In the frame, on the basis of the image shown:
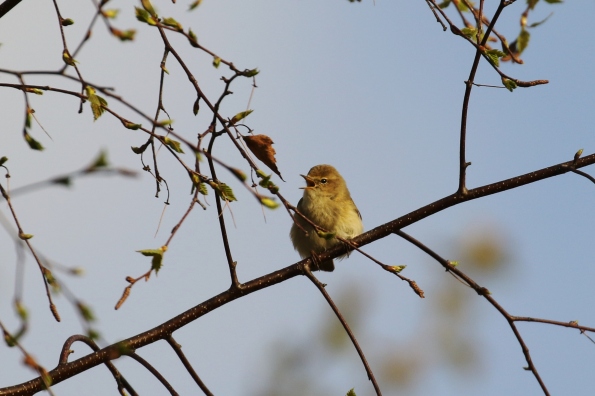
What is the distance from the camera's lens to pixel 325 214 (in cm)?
698

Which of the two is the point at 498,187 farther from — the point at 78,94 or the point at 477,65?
the point at 78,94

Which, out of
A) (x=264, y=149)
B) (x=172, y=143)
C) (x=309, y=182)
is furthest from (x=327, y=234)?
(x=309, y=182)

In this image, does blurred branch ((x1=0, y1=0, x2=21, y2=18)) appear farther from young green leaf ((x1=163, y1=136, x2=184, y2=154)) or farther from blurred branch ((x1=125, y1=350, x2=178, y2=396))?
blurred branch ((x1=125, y1=350, x2=178, y2=396))

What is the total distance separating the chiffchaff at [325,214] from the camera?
678 cm

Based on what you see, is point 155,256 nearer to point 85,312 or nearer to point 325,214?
point 85,312

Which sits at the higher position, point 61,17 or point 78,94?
point 61,17

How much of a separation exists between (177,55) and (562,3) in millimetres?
1804

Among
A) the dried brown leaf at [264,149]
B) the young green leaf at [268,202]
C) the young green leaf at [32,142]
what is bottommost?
the young green leaf at [268,202]

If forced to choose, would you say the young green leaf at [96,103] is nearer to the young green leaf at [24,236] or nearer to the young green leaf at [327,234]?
the young green leaf at [24,236]


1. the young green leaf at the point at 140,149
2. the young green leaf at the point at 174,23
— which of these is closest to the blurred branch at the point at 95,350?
the young green leaf at the point at 140,149

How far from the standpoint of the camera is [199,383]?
11.3 ft

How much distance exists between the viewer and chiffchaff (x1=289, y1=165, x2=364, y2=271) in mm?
6777

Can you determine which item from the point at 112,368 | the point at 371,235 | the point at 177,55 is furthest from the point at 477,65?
the point at 112,368

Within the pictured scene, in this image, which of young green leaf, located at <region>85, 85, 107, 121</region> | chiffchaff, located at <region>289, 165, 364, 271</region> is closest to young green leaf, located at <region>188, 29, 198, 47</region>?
young green leaf, located at <region>85, 85, 107, 121</region>
